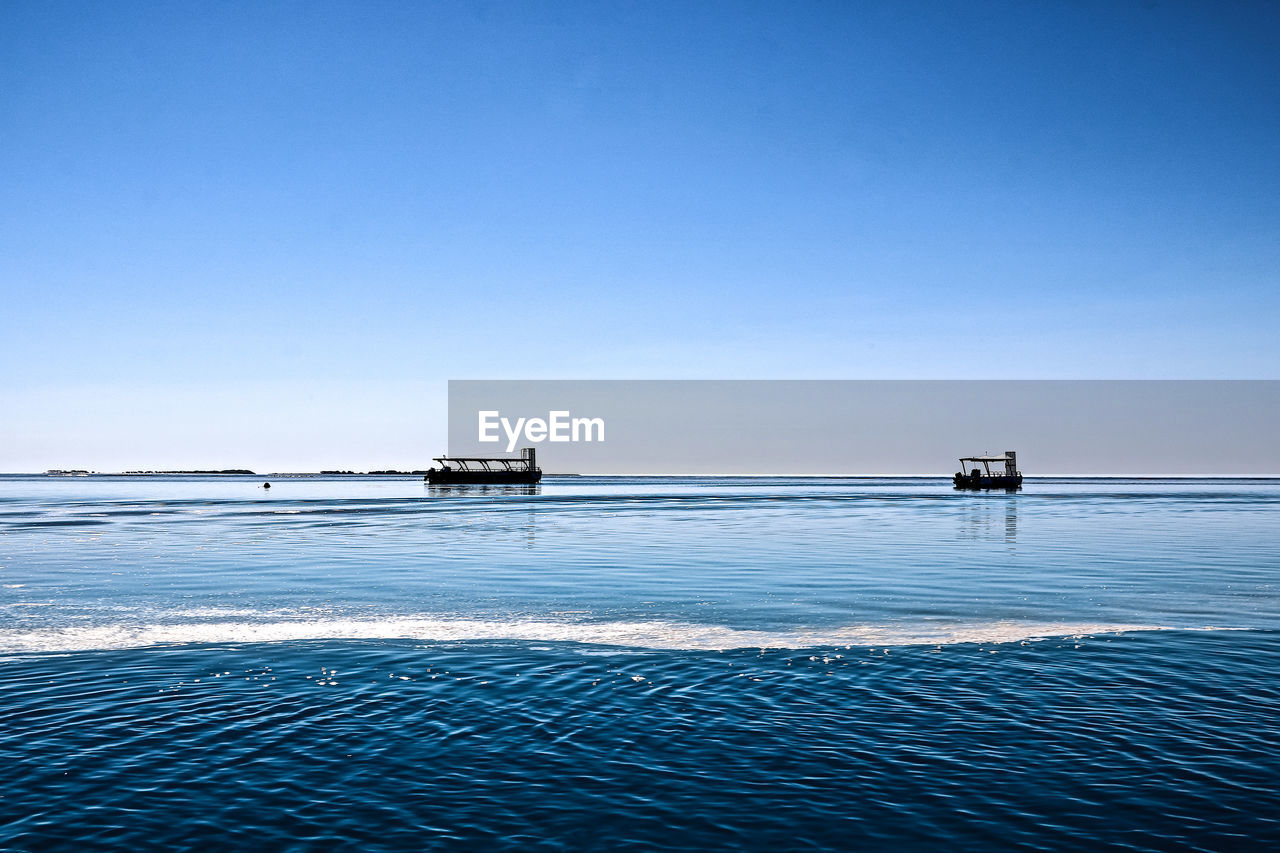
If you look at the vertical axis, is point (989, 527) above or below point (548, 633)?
below

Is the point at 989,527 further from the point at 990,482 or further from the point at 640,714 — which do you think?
the point at 990,482

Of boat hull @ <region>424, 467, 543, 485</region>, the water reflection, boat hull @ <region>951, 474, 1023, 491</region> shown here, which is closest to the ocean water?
the water reflection

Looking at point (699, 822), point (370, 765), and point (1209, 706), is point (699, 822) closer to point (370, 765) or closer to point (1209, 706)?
point (370, 765)

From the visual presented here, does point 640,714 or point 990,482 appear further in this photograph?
point 990,482

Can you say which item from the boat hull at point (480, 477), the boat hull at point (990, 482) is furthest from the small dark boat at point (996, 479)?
the boat hull at point (480, 477)

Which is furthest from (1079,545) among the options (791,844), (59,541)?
(59,541)

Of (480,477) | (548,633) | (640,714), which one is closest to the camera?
(640,714)

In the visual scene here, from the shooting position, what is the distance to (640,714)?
11.3 metres

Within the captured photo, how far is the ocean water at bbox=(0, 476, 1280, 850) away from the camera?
796 cm

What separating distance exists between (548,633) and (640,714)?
602 centimetres

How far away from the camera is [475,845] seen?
24.7 ft

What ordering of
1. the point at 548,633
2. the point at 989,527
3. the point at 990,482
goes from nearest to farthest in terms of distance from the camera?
1. the point at 548,633
2. the point at 989,527
3. the point at 990,482

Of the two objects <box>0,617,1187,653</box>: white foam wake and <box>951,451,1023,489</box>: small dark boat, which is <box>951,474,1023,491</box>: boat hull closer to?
<box>951,451,1023,489</box>: small dark boat

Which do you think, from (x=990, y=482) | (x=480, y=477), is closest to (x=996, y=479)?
(x=990, y=482)
